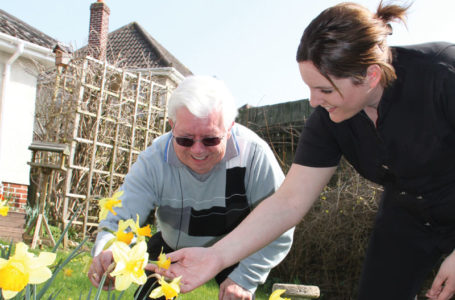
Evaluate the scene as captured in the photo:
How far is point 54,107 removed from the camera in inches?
333

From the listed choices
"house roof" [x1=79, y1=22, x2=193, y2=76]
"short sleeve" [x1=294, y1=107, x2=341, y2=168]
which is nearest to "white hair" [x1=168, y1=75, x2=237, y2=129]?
"short sleeve" [x1=294, y1=107, x2=341, y2=168]

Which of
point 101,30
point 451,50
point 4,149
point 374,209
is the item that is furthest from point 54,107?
point 451,50

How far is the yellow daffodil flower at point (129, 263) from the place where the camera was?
102 centimetres

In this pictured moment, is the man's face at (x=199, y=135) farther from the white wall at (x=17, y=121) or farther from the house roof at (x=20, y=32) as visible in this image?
the house roof at (x=20, y=32)

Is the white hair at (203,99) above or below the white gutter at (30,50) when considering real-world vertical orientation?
below

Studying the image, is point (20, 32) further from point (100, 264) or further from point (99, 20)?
point (100, 264)

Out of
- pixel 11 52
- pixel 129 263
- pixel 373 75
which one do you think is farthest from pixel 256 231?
pixel 11 52

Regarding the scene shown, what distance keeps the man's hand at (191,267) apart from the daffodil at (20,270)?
582 millimetres

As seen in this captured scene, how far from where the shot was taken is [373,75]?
1.74 meters

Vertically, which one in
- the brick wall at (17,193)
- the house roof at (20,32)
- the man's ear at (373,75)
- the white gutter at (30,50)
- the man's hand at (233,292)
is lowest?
the brick wall at (17,193)

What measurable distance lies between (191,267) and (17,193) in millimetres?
7150

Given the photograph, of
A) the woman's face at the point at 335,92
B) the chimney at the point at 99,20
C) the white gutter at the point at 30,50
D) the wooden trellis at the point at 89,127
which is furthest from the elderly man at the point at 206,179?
the chimney at the point at 99,20

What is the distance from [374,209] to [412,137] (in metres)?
3.74

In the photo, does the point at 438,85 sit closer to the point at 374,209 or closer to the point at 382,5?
the point at 382,5
